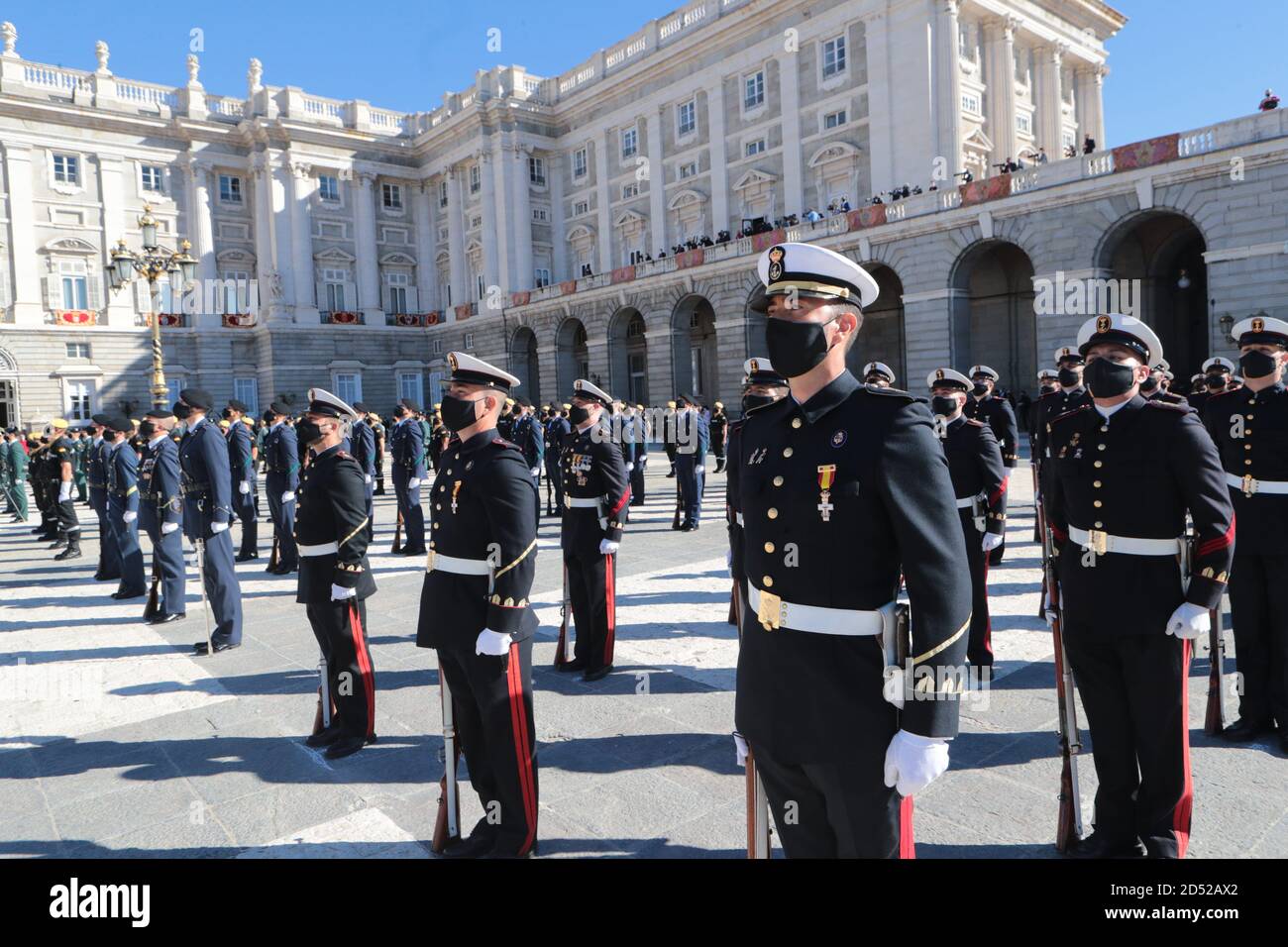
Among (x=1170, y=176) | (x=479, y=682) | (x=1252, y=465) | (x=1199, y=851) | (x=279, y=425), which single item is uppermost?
(x=1170, y=176)

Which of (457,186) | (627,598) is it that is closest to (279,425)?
(627,598)

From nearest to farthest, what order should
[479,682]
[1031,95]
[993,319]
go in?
[479,682] → [993,319] → [1031,95]

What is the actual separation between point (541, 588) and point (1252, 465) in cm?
646

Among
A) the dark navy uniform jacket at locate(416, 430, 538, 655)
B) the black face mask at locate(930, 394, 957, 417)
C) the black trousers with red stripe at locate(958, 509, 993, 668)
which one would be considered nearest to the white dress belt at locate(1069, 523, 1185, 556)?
the black trousers with red stripe at locate(958, 509, 993, 668)

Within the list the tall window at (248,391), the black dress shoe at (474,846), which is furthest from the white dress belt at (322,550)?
the tall window at (248,391)

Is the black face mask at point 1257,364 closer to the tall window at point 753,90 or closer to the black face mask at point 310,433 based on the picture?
the black face mask at point 310,433

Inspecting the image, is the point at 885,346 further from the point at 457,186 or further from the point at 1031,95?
the point at 457,186

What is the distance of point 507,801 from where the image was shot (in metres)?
3.71

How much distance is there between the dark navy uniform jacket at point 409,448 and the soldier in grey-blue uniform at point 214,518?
4.37 m

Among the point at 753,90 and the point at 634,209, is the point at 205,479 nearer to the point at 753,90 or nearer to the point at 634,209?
the point at 753,90

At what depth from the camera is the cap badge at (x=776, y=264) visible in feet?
8.64

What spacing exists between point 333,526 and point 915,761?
12.6ft

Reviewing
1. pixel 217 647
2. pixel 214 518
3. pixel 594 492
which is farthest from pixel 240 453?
pixel 594 492

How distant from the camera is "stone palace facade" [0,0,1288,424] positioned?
26.1 meters
